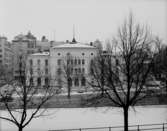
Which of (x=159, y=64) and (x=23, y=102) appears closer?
(x=23, y=102)

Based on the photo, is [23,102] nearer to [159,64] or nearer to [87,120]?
[87,120]

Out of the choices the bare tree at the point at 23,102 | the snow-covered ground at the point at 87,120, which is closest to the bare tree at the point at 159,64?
the snow-covered ground at the point at 87,120

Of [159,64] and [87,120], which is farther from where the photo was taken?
[159,64]

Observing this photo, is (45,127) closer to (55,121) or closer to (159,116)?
(55,121)

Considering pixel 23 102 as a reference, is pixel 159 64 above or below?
above

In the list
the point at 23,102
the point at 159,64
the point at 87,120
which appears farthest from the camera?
the point at 159,64

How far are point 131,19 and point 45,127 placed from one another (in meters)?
9.99

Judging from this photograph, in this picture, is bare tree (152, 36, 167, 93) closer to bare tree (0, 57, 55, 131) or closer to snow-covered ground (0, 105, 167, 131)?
snow-covered ground (0, 105, 167, 131)

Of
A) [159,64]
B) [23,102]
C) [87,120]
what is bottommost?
[87,120]

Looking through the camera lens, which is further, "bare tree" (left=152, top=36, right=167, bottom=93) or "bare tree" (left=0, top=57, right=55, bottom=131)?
"bare tree" (left=152, top=36, right=167, bottom=93)

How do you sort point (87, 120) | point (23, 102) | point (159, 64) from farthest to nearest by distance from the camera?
point (159, 64), point (23, 102), point (87, 120)

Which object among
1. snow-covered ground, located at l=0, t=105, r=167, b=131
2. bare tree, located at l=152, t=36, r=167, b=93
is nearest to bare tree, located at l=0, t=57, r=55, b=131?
snow-covered ground, located at l=0, t=105, r=167, b=131

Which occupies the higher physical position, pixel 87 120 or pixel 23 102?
pixel 23 102

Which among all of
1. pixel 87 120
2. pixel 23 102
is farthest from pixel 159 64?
pixel 23 102
